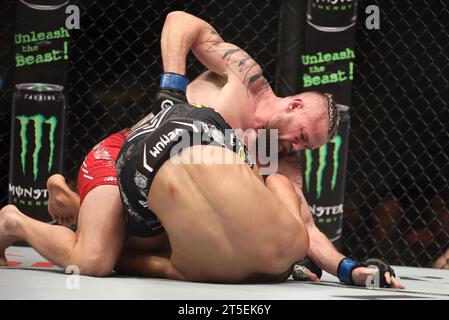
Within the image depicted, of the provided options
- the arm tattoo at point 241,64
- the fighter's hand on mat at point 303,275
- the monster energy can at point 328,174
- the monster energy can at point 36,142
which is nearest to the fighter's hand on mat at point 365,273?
the fighter's hand on mat at point 303,275

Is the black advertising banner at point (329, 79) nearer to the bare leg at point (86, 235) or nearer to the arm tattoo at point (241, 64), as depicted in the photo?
the arm tattoo at point (241, 64)

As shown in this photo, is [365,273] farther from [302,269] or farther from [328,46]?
[328,46]

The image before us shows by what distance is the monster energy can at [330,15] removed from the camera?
9.57 ft

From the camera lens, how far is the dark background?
3164mm

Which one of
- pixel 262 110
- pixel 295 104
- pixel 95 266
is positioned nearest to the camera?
pixel 95 266

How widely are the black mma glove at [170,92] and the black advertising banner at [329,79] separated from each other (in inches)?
44.9

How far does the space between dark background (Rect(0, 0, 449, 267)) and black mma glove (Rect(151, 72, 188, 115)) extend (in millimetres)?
1314

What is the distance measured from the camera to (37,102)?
2.88 m

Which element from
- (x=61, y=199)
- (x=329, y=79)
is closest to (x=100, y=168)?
(x=61, y=199)

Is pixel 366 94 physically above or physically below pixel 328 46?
below

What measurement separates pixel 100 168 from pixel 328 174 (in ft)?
4.14

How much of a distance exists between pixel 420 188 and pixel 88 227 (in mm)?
1982

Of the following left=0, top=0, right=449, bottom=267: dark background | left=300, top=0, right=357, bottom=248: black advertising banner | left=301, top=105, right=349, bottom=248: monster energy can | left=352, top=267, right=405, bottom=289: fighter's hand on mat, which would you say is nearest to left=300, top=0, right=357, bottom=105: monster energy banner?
left=300, top=0, right=357, bottom=248: black advertising banner

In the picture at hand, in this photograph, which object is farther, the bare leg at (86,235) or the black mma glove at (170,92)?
the black mma glove at (170,92)
